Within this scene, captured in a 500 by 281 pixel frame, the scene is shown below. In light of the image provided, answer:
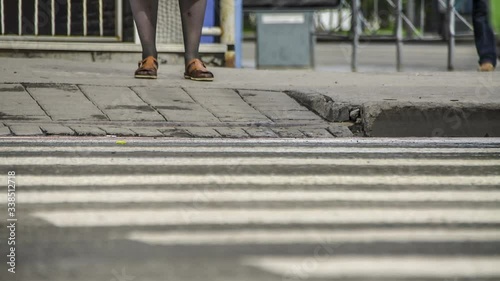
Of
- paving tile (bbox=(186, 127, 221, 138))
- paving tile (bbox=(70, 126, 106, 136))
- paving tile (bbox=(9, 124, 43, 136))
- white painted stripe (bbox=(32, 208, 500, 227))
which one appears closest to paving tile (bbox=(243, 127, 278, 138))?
paving tile (bbox=(186, 127, 221, 138))

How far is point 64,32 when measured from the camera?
11.1m

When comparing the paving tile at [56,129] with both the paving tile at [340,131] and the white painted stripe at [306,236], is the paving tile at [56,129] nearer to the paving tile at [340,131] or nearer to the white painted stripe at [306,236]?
the paving tile at [340,131]

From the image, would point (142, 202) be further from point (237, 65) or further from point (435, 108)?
point (237, 65)

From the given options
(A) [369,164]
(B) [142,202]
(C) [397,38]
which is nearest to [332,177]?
(A) [369,164]

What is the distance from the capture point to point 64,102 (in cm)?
685

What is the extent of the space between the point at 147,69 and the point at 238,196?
12.7ft

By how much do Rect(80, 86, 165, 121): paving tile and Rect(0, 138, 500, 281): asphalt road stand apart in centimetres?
101

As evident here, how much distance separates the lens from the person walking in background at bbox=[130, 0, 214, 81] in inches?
311

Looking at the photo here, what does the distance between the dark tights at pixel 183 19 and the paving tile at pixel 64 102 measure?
917mm

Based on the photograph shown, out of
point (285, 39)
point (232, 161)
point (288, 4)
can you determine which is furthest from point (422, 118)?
point (285, 39)

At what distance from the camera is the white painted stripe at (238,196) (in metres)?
4.06

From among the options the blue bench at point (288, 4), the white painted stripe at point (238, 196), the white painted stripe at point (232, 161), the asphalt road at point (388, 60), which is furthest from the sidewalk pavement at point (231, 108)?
the asphalt road at point (388, 60)

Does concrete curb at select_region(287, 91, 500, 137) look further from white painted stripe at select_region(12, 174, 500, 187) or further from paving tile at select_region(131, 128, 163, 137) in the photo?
white painted stripe at select_region(12, 174, 500, 187)

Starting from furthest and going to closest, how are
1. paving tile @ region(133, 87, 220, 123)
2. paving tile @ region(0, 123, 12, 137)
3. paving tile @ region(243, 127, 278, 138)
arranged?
1. paving tile @ region(133, 87, 220, 123)
2. paving tile @ region(243, 127, 278, 138)
3. paving tile @ region(0, 123, 12, 137)
